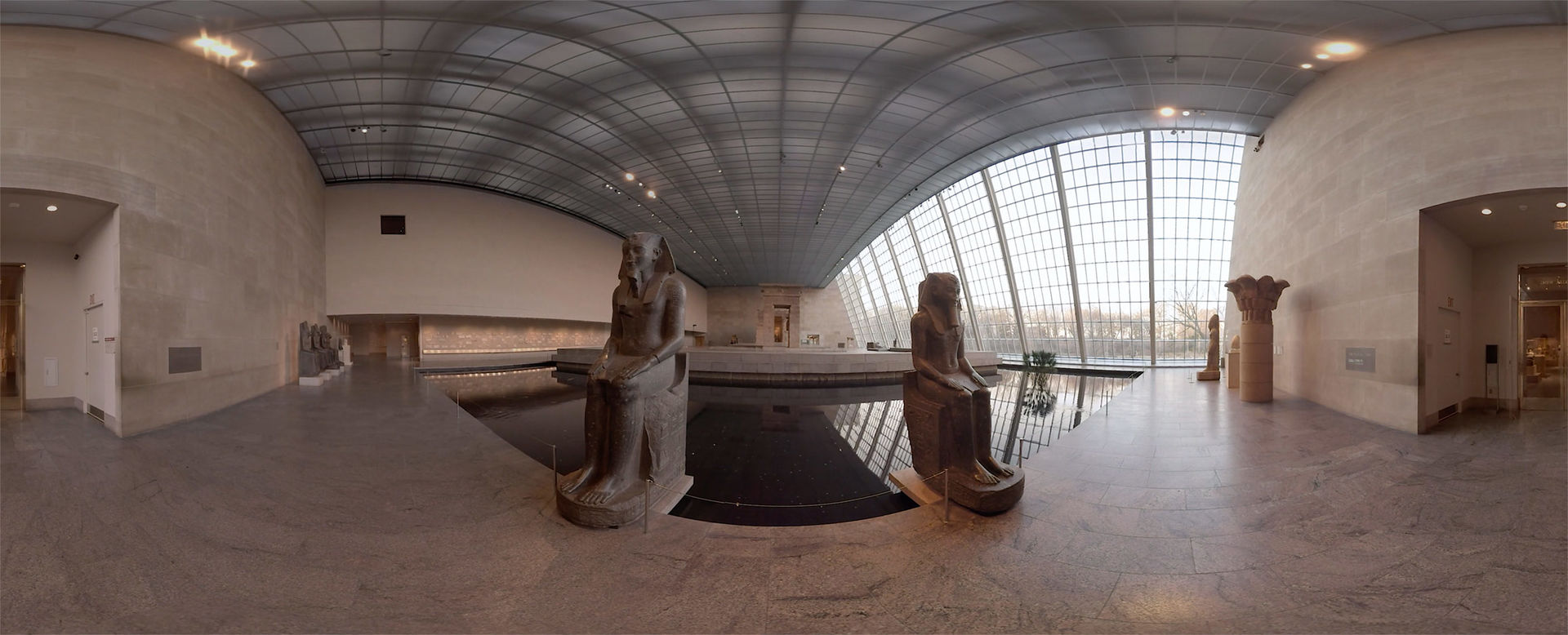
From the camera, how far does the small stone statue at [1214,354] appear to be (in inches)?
616

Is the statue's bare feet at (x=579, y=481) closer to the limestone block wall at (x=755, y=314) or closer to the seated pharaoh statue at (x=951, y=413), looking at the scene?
the seated pharaoh statue at (x=951, y=413)

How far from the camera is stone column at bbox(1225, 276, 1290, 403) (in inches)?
412

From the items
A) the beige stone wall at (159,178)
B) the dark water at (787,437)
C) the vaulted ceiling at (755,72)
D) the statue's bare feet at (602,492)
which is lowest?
the dark water at (787,437)

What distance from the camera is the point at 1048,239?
23.1 m

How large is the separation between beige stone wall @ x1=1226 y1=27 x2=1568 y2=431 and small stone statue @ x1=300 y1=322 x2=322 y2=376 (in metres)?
24.0

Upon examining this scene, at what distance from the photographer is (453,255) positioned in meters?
24.5

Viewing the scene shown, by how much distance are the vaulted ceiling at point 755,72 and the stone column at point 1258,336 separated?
4.42m

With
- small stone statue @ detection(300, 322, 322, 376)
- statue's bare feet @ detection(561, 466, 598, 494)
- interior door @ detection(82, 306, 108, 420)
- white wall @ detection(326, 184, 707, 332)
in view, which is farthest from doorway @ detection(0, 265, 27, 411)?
statue's bare feet @ detection(561, 466, 598, 494)

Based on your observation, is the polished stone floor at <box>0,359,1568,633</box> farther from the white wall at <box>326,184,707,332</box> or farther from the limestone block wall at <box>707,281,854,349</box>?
the limestone block wall at <box>707,281,854,349</box>

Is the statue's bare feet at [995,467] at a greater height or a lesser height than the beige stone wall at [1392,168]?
lesser

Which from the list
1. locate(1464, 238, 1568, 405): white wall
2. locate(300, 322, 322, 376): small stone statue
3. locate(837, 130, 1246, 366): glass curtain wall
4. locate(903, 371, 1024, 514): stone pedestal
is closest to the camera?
locate(903, 371, 1024, 514): stone pedestal

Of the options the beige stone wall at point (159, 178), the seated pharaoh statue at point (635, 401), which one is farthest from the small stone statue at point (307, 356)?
the seated pharaoh statue at point (635, 401)

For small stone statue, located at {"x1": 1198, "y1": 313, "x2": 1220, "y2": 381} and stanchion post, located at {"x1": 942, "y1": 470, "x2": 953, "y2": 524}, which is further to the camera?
small stone statue, located at {"x1": 1198, "y1": 313, "x2": 1220, "y2": 381}

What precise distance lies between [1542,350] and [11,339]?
30.3 meters
